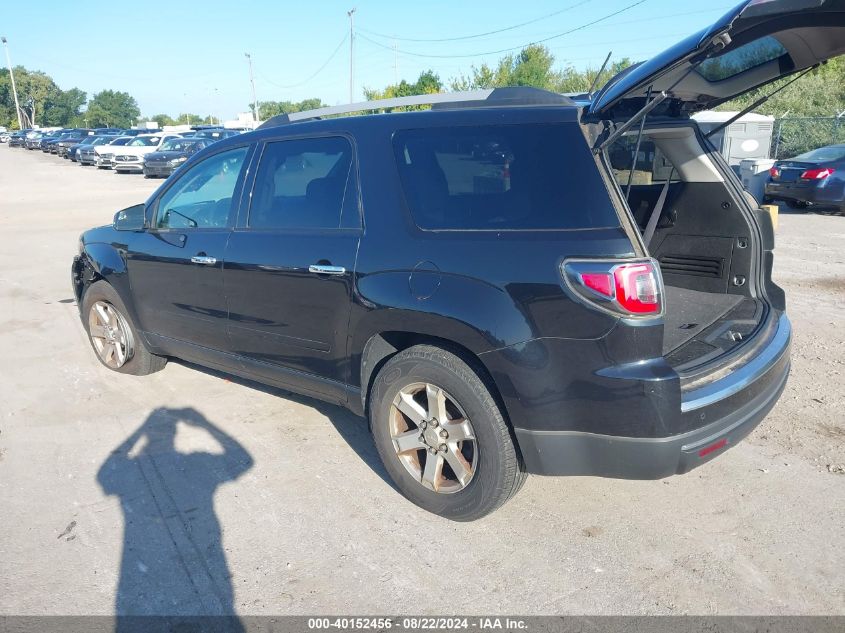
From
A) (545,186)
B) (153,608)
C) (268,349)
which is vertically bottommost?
(153,608)

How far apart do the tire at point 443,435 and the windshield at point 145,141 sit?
31.3 metres

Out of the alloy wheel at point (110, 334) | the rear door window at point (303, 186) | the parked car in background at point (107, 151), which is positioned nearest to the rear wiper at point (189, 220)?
the rear door window at point (303, 186)

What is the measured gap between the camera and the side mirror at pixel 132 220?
4823 mm

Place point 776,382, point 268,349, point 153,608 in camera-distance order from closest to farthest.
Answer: point 153,608 → point 776,382 → point 268,349

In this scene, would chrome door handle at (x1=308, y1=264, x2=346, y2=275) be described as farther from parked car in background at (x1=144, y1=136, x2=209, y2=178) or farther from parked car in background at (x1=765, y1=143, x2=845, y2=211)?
parked car in background at (x1=144, y1=136, x2=209, y2=178)

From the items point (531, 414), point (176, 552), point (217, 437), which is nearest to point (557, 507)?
point (531, 414)

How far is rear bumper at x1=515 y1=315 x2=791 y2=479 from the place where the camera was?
2.76 metres

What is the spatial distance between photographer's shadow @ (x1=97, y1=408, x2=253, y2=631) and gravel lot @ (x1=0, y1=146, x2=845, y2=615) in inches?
0.4

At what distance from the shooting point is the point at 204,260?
4.25 metres

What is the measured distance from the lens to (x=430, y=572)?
2.96 metres

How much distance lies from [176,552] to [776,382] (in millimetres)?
3002

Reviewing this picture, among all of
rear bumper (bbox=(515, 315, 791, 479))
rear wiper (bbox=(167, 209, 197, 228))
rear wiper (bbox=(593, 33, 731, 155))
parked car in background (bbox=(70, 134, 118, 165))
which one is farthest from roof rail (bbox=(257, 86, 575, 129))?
parked car in background (bbox=(70, 134, 118, 165))

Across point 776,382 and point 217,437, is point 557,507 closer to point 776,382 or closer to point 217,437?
point 776,382

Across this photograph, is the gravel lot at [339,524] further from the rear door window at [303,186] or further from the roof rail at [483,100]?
the roof rail at [483,100]
